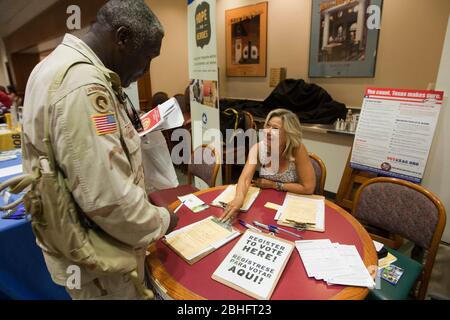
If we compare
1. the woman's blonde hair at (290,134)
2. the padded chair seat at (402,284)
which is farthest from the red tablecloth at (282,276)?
the woman's blonde hair at (290,134)

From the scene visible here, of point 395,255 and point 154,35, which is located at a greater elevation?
point 154,35

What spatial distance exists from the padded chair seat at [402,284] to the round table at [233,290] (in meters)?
0.26

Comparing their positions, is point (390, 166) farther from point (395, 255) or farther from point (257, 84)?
point (257, 84)

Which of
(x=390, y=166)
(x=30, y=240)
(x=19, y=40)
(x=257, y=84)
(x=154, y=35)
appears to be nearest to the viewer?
(x=154, y=35)

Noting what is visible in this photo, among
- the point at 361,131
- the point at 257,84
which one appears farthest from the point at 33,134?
the point at 257,84

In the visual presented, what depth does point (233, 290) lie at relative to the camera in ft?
2.80

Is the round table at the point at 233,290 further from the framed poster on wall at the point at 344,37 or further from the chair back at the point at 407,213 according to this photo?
the framed poster on wall at the point at 344,37

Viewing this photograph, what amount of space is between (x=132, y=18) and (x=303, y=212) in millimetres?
1137

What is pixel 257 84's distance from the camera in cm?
423

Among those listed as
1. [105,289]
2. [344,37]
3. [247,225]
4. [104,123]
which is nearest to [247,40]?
[344,37]

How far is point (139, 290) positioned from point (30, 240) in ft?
3.16

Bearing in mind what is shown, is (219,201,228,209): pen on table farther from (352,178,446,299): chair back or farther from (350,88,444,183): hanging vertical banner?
(350,88,444,183): hanging vertical banner

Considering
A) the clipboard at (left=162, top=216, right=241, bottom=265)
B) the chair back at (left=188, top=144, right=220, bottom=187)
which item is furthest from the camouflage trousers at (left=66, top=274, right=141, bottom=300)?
the chair back at (left=188, top=144, right=220, bottom=187)

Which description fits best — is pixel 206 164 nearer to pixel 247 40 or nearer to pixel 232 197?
pixel 232 197
